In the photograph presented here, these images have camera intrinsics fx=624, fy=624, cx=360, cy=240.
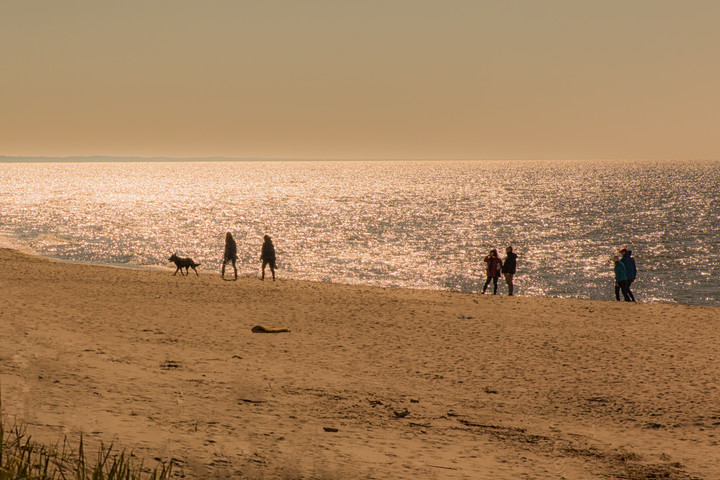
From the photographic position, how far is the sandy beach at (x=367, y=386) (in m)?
7.27

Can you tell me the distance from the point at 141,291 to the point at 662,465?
54.5ft

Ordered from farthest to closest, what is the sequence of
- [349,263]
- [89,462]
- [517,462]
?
[349,263] < [517,462] < [89,462]

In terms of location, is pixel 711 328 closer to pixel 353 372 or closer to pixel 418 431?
pixel 353 372

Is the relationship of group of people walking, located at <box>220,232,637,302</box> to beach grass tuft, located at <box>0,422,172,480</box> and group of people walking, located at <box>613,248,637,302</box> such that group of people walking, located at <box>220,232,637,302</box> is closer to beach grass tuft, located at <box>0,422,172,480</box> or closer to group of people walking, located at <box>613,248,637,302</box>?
group of people walking, located at <box>613,248,637,302</box>

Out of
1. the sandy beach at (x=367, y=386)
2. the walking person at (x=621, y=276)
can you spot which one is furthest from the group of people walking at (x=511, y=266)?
the sandy beach at (x=367, y=386)

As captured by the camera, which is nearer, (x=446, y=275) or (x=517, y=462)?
(x=517, y=462)

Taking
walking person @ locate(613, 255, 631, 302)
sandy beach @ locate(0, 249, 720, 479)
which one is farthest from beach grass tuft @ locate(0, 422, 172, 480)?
walking person @ locate(613, 255, 631, 302)

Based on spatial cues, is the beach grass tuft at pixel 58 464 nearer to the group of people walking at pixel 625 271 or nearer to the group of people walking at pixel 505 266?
the group of people walking at pixel 505 266

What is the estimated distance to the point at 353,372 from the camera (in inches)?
454

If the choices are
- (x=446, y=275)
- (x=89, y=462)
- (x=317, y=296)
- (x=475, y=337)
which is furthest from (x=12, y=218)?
(x=89, y=462)

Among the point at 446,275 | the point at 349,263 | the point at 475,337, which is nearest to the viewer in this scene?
the point at 475,337

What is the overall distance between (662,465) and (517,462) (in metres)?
1.80

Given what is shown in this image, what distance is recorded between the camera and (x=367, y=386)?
1060cm

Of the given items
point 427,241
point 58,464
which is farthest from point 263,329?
point 427,241
